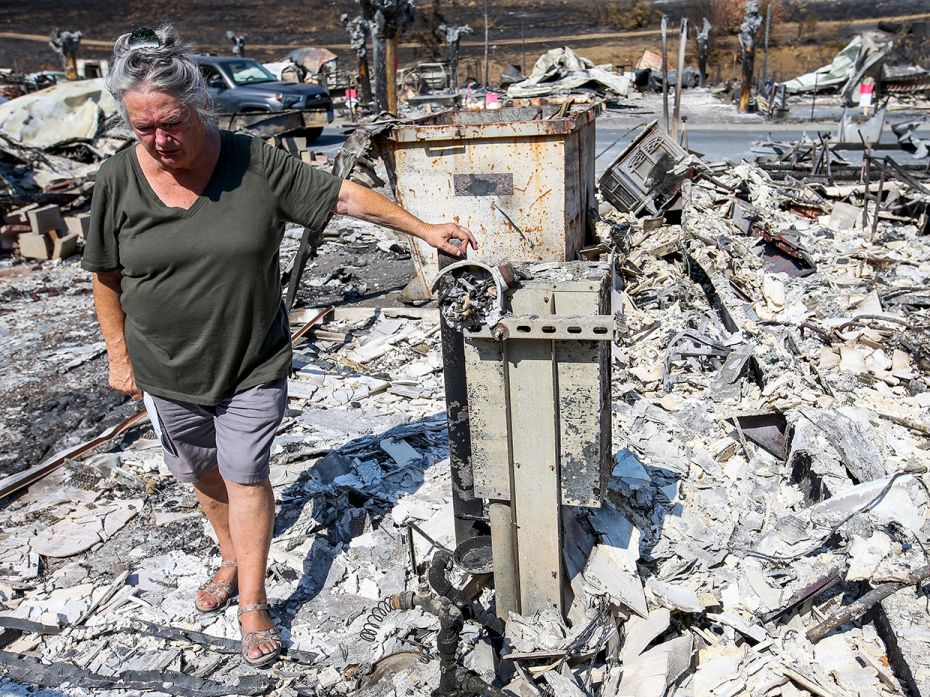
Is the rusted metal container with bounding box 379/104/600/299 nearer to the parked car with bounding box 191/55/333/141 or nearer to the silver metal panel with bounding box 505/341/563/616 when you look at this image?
the silver metal panel with bounding box 505/341/563/616

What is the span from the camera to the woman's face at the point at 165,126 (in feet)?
7.48

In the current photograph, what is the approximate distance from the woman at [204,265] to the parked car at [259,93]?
13489mm

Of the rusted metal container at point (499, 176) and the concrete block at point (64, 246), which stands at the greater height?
the rusted metal container at point (499, 176)

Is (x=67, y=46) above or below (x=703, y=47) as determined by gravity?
above

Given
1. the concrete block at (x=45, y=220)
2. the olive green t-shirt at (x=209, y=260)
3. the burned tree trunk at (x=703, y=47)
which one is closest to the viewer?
the olive green t-shirt at (x=209, y=260)

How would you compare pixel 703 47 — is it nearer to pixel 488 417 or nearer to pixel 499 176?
pixel 499 176

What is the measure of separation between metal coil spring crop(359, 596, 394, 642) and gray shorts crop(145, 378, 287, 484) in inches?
27.1

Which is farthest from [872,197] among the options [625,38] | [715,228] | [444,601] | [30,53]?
[30,53]

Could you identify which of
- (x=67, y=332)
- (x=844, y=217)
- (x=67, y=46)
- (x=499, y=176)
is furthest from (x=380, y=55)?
(x=67, y=46)

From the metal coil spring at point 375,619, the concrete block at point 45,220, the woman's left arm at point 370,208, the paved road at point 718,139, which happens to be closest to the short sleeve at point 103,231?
the woman's left arm at point 370,208

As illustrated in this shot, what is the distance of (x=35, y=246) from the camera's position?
364 inches

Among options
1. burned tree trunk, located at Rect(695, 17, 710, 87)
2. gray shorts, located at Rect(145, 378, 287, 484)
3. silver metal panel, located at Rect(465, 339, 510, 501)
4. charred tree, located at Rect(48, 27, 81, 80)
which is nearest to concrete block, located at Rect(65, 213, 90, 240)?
gray shorts, located at Rect(145, 378, 287, 484)

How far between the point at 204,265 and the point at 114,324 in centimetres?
49

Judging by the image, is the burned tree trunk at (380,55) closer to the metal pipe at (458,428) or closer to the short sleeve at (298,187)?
the short sleeve at (298,187)
